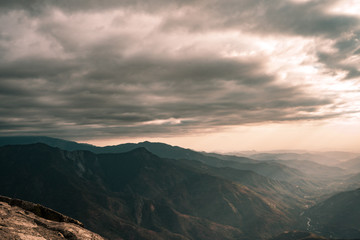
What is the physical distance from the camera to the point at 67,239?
3384cm

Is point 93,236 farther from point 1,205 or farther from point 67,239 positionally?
point 1,205

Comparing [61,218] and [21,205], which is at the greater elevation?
[21,205]

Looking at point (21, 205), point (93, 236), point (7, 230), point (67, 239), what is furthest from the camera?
point (21, 205)

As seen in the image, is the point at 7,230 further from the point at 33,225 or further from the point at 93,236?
the point at 93,236

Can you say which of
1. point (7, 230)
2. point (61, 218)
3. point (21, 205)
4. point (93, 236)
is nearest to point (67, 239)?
point (93, 236)

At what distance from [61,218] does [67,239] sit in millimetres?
11899

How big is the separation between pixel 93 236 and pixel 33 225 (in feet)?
30.4

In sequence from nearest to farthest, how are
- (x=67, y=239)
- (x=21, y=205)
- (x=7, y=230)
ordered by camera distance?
(x=7, y=230), (x=67, y=239), (x=21, y=205)

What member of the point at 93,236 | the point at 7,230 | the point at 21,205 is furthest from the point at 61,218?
the point at 7,230

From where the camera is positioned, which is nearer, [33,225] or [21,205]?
[33,225]

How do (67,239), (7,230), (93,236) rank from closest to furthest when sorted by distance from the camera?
(7,230)
(67,239)
(93,236)

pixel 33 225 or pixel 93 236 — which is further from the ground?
pixel 33 225

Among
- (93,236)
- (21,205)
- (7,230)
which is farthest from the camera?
(21,205)

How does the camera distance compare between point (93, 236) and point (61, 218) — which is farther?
point (61, 218)
